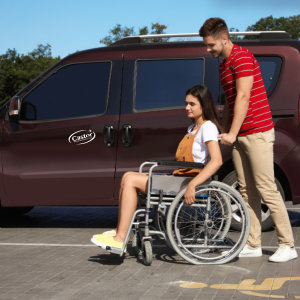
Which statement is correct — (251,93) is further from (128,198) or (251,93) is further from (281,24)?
(281,24)

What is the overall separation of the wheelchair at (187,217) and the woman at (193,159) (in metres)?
0.08

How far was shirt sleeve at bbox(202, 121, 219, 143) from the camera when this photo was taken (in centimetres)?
550

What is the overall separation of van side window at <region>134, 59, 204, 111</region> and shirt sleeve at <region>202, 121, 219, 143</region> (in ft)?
5.20

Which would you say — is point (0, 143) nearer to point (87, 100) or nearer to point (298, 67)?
point (87, 100)

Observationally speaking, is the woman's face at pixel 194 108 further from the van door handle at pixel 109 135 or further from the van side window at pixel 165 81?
the van door handle at pixel 109 135

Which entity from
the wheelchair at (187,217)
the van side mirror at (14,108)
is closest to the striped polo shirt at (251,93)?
the wheelchair at (187,217)

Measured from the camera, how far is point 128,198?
5.50 m

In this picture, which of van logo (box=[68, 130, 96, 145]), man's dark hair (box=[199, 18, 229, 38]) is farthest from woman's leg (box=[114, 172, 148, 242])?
van logo (box=[68, 130, 96, 145])

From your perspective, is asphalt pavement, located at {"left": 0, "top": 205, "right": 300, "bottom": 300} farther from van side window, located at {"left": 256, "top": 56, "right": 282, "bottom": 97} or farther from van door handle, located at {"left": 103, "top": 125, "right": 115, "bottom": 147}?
van side window, located at {"left": 256, "top": 56, "right": 282, "bottom": 97}

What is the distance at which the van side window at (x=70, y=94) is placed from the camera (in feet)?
23.9

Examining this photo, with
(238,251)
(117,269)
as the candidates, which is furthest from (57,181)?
(238,251)

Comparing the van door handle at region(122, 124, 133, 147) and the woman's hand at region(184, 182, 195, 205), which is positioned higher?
the van door handle at region(122, 124, 133, 147)

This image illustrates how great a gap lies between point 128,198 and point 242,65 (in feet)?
4.76

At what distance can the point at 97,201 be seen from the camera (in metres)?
7.15
